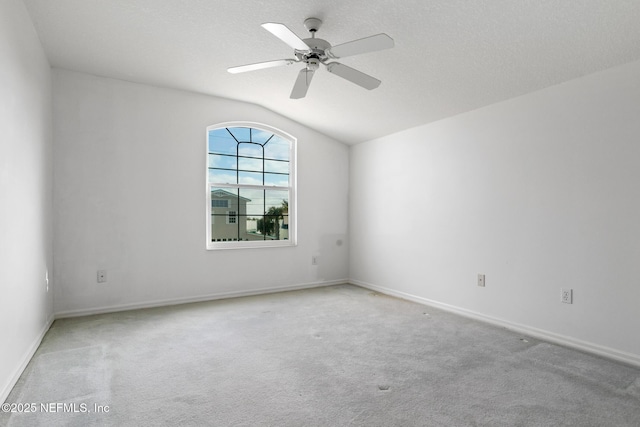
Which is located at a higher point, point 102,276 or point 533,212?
point 533,212

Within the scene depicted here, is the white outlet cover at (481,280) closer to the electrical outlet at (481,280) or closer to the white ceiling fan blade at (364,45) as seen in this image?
the electrical outlet at (481,280)

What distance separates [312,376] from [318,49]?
2095mm

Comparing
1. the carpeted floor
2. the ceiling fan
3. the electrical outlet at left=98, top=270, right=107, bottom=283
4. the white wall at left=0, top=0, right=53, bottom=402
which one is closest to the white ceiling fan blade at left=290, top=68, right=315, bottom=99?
the ceiling fan

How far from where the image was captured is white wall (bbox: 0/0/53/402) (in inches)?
80.2

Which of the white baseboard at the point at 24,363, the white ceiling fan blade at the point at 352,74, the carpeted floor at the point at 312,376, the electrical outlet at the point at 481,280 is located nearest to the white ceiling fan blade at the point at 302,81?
the white ceiling fan blade at the point at 352,74

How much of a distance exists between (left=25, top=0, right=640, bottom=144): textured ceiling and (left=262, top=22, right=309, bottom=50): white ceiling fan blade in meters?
0.33

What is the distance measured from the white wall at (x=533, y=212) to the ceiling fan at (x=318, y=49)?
1580 mm

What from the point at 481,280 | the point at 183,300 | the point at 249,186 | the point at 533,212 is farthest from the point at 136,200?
the point at 533,212

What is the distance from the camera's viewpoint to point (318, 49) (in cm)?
230

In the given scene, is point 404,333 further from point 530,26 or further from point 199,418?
point 530,26

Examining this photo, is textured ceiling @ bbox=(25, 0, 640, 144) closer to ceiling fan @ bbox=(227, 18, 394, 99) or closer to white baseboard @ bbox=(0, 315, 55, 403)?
ceiling fan @ bbox=(227, 18, 394, 99)

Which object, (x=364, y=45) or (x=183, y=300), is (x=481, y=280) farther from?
(x=183, y=300)

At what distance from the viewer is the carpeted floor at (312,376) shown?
1806 mm

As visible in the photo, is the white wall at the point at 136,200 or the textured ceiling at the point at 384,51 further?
the white wall at the point at 136,200
